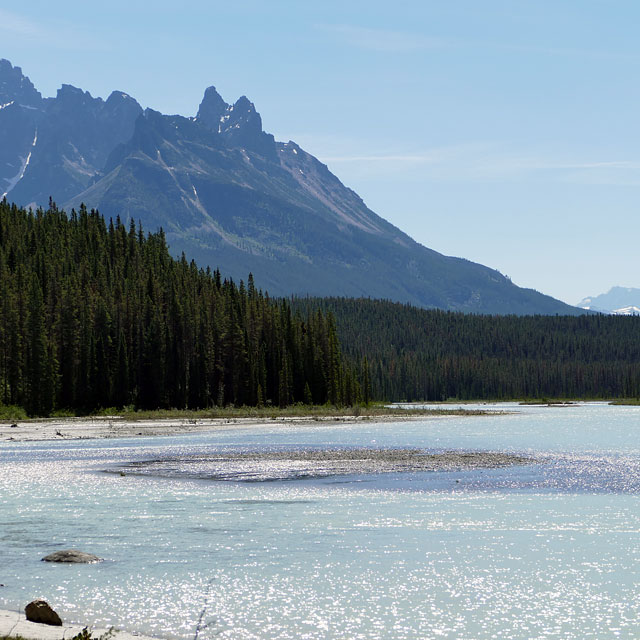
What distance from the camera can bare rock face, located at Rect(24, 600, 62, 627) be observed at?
17.6m

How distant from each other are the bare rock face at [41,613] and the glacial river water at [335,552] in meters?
1.23

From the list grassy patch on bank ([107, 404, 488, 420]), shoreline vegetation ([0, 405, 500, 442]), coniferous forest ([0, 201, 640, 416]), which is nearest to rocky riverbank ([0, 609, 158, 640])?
shoreline vegetation ([0, 405, 500, 442])

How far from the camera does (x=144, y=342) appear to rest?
13250cm

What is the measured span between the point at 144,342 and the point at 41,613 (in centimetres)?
11671

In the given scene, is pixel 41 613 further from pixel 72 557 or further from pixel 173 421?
pixel 173 421

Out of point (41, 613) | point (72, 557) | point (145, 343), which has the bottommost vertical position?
point (72, 557)

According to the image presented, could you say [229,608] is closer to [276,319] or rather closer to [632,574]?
[632,574]

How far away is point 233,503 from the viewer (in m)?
36.4

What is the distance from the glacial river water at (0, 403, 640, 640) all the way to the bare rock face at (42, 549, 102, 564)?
422 millimetres

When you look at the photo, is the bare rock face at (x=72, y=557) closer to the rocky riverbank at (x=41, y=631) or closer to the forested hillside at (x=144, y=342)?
the rocky riverbank at (x=41, y=631)

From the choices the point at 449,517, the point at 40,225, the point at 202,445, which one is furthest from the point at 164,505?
the point at 40,225

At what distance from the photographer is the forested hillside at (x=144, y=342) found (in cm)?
11831

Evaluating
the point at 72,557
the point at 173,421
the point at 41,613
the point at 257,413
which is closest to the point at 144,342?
the point at 257,413

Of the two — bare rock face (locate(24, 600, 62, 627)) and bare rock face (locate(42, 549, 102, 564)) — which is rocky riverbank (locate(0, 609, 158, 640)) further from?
bare rock face (locate(42, 549, 102, 564))
